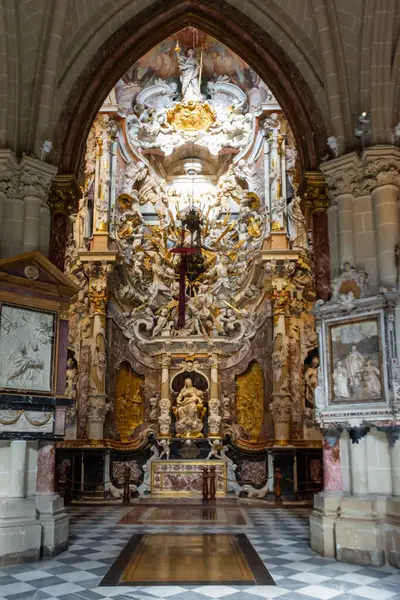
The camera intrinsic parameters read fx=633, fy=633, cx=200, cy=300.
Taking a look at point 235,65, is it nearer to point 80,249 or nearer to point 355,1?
point 80,249

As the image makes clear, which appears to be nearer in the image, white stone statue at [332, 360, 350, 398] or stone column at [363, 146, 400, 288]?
white stone statue at [332, 360, 350, 398]

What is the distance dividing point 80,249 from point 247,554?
10.7m

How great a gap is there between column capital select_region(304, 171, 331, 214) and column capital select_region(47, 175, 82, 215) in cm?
352

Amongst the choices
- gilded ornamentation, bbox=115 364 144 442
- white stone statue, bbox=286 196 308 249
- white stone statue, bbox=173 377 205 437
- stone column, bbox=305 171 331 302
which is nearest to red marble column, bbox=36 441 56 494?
stone column, bbox=305 171 331 302

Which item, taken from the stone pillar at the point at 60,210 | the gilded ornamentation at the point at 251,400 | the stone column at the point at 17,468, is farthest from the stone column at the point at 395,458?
the gilded ornamentation at the point at 251,400

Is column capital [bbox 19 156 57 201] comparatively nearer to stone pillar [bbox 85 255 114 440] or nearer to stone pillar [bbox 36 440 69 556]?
stone pillar [bbox 36 440 69 556]

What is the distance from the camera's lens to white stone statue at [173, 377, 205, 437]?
629 inches

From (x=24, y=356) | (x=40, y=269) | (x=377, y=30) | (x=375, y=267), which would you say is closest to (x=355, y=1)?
(x=377, y=30)

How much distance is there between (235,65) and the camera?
18.0 m

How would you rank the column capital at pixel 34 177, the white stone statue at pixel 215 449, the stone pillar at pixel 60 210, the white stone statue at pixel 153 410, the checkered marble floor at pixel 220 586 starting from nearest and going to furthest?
1. the checkered marble floor at pixel 220 586
2. the column capital at pixel 34 177
3. the stone pillar at pixel 60 210
4. the white stone statue at pixel 215 449
5. the white stone statue at pixel 153 410

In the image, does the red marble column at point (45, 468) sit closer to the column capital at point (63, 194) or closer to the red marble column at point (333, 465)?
the column capital at point (63, 194)

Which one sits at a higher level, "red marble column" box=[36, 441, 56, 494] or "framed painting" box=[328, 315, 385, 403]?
"framed painting" box=[328, 315, 385, 403]

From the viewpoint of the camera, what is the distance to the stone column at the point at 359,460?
7.83 m

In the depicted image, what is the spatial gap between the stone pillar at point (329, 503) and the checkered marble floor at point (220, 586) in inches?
7.9
